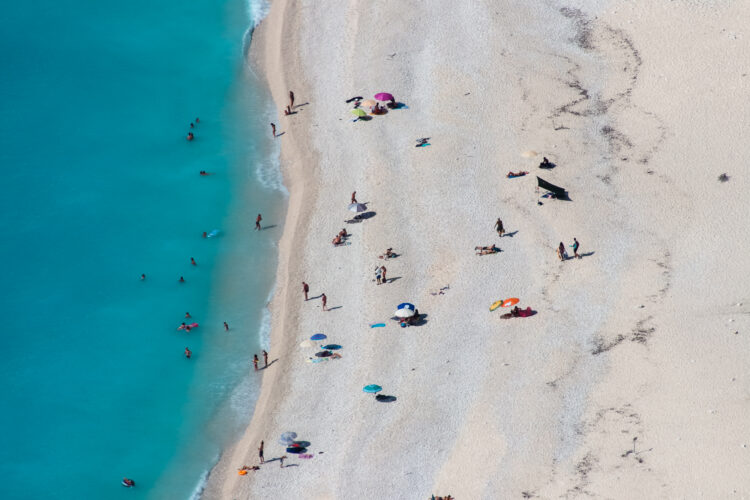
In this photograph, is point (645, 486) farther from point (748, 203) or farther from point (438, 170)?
point (438, 170)

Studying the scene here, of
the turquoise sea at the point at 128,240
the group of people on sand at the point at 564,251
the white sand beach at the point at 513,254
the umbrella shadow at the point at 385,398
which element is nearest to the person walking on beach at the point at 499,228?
the white sand beach at the point at 513,254

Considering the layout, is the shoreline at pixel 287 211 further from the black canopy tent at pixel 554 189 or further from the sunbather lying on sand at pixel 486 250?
the black canopy tent at pixel 554 189

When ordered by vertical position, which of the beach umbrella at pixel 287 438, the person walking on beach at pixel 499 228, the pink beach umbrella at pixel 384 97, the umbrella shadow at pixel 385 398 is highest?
the pink beach umbrella at pixel 384 97

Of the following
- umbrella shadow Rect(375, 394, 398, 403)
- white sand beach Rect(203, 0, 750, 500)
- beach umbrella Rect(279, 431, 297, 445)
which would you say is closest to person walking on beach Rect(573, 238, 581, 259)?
white sand beach Rect(203, 0, 750, 500)

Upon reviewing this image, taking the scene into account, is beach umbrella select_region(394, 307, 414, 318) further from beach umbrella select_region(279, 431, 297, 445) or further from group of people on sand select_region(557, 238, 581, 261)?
group of people on sand select_region(557, 238, 581, 261)

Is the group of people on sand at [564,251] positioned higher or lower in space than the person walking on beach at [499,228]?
lower

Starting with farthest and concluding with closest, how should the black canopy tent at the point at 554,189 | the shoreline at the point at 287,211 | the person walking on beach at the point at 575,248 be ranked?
the black canopy tent at the point at 554,189
the person walking on beach at the point at 575,248
the shoreline at the point at 287,211

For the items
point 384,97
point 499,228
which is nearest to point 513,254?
point 499,228

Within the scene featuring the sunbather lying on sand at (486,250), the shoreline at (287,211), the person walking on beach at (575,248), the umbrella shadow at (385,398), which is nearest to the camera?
the umbrella shadow at (385,398)
